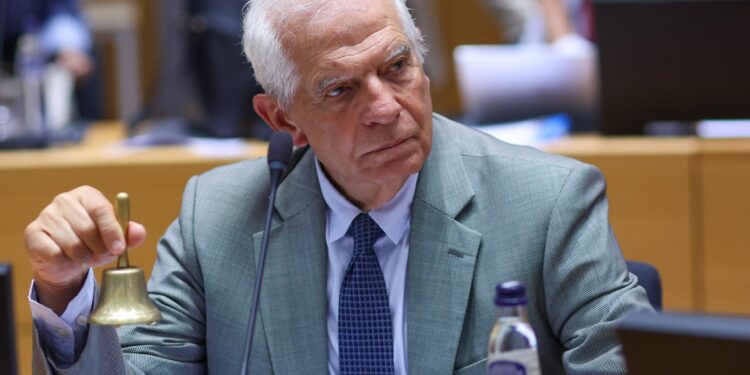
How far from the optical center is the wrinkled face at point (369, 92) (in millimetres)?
1774

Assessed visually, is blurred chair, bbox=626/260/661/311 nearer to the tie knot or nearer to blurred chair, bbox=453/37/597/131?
the tie knot

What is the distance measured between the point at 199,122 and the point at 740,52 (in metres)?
1.72

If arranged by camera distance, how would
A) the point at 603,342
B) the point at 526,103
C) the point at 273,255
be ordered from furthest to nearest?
the point at 526,103
the point at 273,255
the point at 603,342

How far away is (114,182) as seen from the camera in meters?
3.22

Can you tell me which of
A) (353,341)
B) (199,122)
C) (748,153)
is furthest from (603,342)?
(199,122)

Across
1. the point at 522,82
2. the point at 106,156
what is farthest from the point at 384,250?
the point at 522,82

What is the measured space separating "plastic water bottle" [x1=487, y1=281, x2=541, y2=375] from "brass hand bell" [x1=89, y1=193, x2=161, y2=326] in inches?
18.6

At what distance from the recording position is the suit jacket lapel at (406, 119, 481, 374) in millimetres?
1823

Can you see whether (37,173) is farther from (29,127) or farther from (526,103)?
(526,103)

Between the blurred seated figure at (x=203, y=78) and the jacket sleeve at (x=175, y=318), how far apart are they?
64.1 inches

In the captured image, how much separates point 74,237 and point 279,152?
375 mm

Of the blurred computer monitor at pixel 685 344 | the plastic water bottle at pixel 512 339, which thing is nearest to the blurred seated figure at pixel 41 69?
the plastic water bottle at pixel 512 339

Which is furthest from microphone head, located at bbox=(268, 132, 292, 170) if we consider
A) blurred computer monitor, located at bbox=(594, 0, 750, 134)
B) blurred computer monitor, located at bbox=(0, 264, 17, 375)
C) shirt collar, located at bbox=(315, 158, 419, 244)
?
blurred computer monitor, located at bbox=(594, 0, 750, 134)

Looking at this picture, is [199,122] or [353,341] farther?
[199,122]
